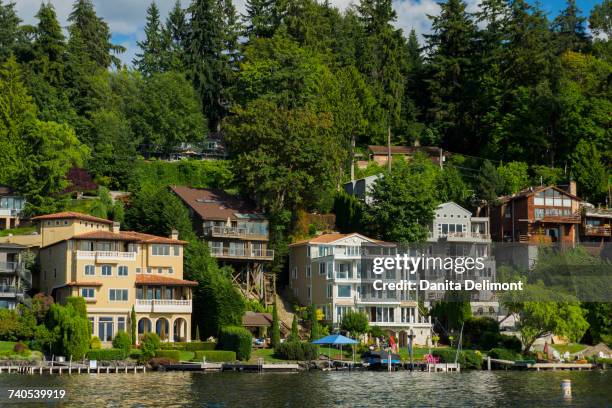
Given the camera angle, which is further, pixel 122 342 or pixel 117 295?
pixel 117 295

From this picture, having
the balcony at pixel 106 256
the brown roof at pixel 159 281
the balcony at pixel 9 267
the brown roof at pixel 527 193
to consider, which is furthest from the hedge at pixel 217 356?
the brown roof at pixel 527 193

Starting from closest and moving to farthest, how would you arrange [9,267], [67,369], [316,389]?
1. [316,389]
2. [67,369]
3. [9,267]

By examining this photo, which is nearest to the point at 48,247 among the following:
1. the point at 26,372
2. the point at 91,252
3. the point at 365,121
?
the point at 91,252

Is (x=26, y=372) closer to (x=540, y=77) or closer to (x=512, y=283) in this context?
(x=512, y=283)

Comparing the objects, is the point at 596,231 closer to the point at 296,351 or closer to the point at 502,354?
the point at 502,354

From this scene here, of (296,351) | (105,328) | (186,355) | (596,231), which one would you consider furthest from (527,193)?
(105,328)

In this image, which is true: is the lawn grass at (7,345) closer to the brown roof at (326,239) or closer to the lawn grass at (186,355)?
the lawn grass at (186,355)

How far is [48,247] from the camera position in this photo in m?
100

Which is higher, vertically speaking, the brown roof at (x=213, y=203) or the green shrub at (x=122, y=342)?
the brown roof at (x=213, y=203)

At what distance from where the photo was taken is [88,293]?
94.1 meters

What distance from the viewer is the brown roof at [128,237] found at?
315 feet

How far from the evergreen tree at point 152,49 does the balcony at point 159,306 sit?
53360 millimetres

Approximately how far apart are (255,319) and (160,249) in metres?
10.9

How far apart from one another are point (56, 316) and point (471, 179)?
6264cm
